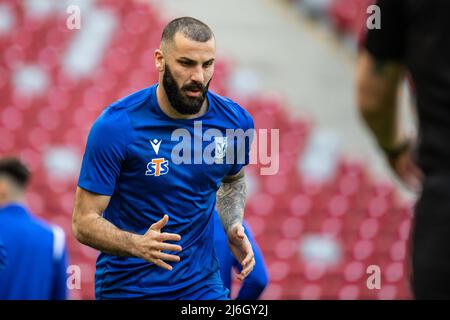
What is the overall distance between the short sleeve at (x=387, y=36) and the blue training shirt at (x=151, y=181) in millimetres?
1613

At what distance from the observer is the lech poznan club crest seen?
11.8 ft

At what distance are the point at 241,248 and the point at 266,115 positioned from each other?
5.69 metres

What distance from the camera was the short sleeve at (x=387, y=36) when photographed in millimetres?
1903

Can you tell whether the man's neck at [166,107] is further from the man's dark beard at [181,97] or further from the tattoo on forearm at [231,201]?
the tattoo on forearm at [231,201]

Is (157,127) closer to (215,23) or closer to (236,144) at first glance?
(236,144)

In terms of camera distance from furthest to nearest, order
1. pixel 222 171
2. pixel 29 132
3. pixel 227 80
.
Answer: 1. pixel 227 80
2. pixel 29 132
3. pixel 222 171

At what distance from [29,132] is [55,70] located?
0.76m

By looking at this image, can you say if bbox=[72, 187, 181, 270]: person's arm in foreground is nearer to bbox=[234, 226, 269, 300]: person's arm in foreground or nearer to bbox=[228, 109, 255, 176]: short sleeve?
bbox=[228, 109, 255, 176]: short sleeve

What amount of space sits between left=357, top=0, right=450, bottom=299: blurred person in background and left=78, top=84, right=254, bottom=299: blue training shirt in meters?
1.59

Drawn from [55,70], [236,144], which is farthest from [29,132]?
[236,144]

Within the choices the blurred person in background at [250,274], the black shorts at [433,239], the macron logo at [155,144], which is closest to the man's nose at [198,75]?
the macron logo at [155,144]

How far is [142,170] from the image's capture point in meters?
3.46

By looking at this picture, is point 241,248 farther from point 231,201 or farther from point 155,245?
point 155,245

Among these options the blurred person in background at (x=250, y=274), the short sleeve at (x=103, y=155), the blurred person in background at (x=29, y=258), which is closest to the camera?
the short sleeve at (x=103, y=155)
